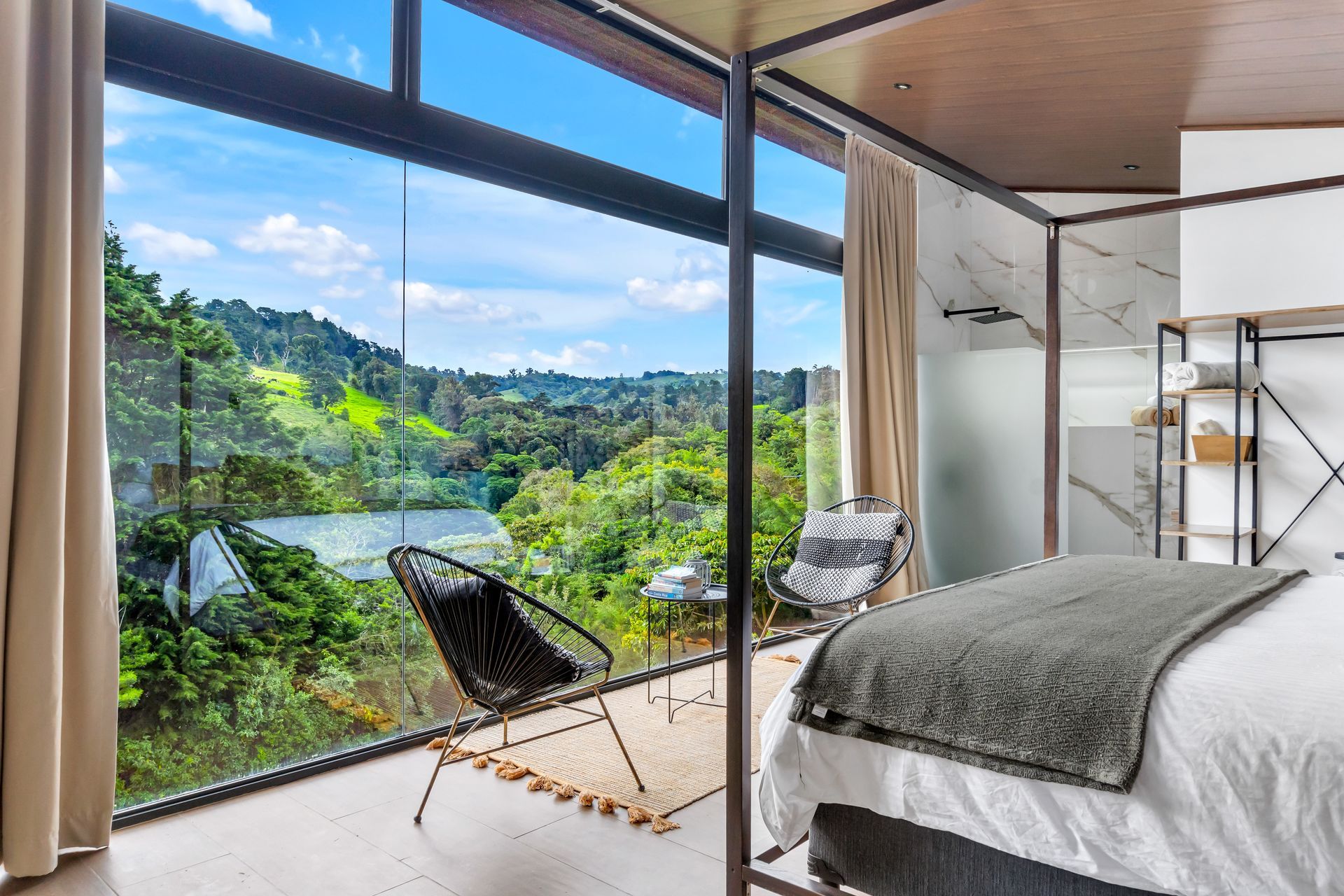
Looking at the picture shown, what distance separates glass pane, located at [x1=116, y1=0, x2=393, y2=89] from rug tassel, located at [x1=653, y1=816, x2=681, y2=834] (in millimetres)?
2490

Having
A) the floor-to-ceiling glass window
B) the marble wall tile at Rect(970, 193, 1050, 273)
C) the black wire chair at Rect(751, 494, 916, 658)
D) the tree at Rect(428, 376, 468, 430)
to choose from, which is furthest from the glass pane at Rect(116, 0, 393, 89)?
the marble wall tile at Rect(970, 193, 1050, 273)

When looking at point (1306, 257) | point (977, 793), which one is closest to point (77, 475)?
point (977, 793)

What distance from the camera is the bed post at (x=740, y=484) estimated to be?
1918 millimetres

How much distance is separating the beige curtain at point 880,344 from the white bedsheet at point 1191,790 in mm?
3195

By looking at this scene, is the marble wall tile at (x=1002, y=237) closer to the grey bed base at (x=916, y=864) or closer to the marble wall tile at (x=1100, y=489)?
the marble wall tile at (x=1100, y=489)

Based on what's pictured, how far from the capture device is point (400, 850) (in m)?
2.31

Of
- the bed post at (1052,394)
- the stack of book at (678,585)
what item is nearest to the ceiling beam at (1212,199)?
the bed post at (1052,394)

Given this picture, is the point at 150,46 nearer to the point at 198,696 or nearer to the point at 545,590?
the point at 198,696

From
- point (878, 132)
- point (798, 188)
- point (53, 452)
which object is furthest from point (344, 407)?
point (798, 188)

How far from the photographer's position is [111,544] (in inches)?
91.5

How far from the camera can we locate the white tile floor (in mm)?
2119

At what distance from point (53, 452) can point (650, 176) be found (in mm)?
2559

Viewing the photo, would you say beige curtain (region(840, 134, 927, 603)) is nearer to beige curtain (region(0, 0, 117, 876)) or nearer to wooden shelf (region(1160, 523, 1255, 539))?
wooden shelf (region(1160, 523, 1255, 539))

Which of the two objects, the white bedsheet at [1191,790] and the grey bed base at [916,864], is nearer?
the white bedsheet at [1191,790]
